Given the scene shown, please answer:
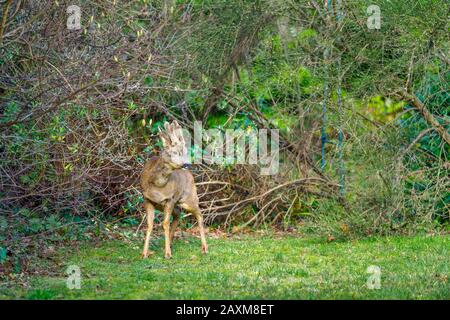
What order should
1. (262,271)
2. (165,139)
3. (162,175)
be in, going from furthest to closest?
1. (162,175)
2. (165,139)
3. (262,271)

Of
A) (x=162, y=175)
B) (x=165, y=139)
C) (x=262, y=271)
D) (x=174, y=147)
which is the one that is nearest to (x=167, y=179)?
(x=162, y=175)

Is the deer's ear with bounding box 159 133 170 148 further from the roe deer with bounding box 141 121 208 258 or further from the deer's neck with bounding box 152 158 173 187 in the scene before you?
the deer's neck with bounding box 152 158 173 187

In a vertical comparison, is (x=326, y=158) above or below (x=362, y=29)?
below

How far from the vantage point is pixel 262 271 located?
10.6 m

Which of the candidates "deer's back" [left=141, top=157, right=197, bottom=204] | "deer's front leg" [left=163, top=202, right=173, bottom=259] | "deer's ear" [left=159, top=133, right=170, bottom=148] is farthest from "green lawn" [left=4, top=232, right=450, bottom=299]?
"deer's ear" [left=159, top=133, right=170, bottom=148]

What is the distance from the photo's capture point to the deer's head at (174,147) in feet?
39.1

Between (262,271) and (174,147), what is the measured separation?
2358 mm

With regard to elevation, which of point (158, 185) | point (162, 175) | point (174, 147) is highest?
point (174, 147)

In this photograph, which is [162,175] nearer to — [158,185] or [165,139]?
[158,185]

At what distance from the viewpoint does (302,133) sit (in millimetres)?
16281

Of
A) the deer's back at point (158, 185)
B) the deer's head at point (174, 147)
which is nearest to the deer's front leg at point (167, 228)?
the deer's back at point (158, 185)

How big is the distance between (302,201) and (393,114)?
10.4 ft
